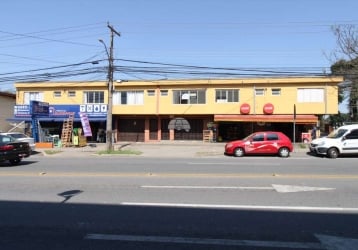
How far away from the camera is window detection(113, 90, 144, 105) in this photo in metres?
42.7

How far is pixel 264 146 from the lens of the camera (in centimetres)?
2608

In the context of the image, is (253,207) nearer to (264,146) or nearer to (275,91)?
(264,146)

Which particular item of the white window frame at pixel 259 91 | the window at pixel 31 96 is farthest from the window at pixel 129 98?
the white window frame at pixel 259 91

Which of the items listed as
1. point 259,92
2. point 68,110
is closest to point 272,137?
point 259,92

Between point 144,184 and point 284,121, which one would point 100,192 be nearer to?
point 144,184

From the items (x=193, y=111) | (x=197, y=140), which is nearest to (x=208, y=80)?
(x=193, y=111)

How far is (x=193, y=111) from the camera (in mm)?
41250

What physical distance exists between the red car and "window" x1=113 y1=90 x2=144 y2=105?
A: 1813cm

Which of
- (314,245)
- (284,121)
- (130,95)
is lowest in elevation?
(314,245)

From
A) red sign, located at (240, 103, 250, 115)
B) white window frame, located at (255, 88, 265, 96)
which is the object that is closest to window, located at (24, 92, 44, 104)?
red sign, located at (240, 103, 250, 115)

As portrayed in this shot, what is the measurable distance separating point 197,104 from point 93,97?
10.8 metres

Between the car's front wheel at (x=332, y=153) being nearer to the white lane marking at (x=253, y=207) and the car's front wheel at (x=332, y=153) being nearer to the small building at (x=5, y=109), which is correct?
the white lane marking at (x=253, y=207)

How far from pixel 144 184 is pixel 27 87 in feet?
121

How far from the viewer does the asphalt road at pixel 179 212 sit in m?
6.30
